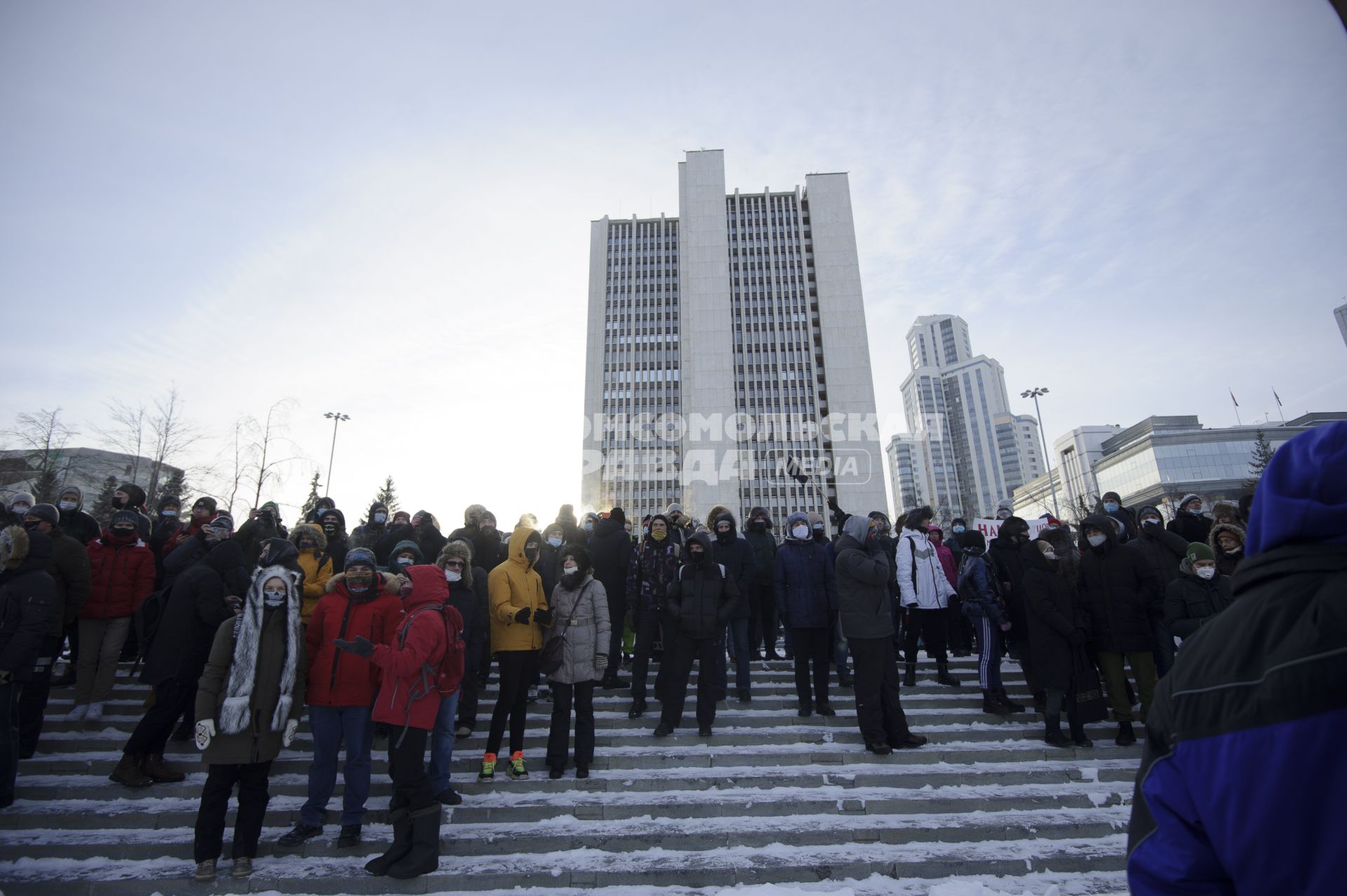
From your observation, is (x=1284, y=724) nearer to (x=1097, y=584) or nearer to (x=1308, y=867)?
(x=1308, y=867)

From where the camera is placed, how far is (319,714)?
182 inches

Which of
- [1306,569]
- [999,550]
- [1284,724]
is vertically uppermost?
[999,550]

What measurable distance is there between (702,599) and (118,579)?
577cm

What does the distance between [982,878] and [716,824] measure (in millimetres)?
1879

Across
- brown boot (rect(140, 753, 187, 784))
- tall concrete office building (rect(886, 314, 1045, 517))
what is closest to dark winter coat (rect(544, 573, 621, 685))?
brown boot (rect(140, 753, 187, 784))

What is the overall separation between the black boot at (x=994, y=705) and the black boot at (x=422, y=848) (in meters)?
5.60

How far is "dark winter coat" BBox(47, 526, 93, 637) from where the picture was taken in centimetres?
576

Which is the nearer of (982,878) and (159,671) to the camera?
(982,878)

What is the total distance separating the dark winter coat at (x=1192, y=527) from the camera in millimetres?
8359

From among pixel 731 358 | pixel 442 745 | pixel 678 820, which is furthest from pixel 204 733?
pixel 731 358

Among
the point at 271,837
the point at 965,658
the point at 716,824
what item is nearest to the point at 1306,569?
the point at 716,824

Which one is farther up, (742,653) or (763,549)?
(763,549)

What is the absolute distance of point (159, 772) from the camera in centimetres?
514

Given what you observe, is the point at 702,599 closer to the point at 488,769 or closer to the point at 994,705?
the point at 488,769
